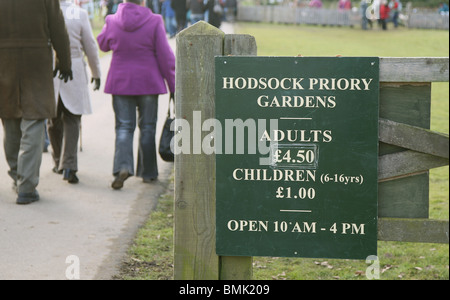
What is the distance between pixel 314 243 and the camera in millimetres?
3604

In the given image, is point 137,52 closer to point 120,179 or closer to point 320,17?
point 120,179

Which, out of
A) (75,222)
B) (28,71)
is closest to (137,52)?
(28,71)

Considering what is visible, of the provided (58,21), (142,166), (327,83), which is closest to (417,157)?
(327,83)

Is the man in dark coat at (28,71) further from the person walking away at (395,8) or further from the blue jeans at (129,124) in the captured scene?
the person walking away at (395,8)

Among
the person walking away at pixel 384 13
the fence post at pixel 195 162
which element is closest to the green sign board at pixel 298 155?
the fence post at pixel 195 162

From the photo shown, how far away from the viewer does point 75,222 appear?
6348mm

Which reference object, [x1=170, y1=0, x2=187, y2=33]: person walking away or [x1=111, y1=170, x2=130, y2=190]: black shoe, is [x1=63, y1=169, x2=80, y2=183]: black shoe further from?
[x1=170, y1=0, x2=187, y2=33]: person walking away

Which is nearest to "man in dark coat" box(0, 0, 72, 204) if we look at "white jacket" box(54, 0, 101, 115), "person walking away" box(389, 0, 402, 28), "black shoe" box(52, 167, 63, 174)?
"white jacket" box(54, 0, 101, 115)

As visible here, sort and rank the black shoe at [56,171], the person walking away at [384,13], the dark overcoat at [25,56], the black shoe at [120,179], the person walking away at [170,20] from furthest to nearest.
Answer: the person walking away at [384,13] < the person walking away at [170,20] < the black shoe at [56,171] < the black shoe at [120,179] < the dark overcoat at [25,56]

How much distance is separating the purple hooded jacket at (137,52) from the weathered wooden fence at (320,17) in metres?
37.4

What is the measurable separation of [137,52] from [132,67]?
142 millimetres

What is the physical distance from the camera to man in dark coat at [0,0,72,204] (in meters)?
6.62

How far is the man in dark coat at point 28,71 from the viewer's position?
261 inches

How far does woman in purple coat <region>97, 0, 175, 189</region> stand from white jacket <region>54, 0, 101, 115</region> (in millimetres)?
203
